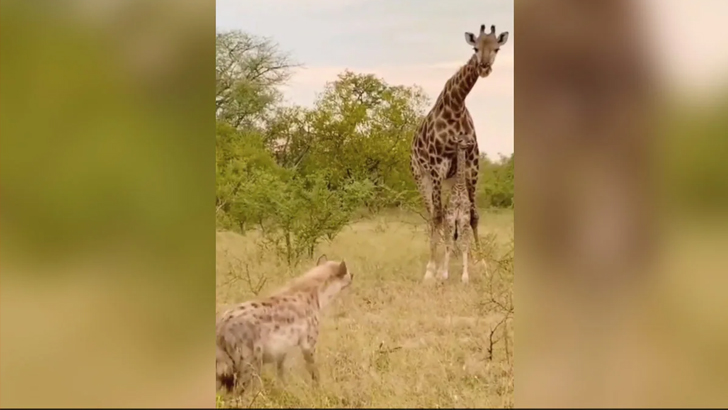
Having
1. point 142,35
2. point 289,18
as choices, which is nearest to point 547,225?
point 289,18

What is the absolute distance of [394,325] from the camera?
2.09 meters

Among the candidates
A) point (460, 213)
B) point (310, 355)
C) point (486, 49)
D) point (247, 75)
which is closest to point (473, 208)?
point (460, 213)

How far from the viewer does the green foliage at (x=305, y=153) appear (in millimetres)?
2035

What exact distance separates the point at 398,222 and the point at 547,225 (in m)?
0.45

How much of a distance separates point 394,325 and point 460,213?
1.33 ft

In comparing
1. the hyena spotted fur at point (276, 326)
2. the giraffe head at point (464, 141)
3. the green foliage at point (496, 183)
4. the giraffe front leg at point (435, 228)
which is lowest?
the hyena spotted fur at point (276, 326)

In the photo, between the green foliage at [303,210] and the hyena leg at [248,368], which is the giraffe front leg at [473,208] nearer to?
the green foliage at [303,210]

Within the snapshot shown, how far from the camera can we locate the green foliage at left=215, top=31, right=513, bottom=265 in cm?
204

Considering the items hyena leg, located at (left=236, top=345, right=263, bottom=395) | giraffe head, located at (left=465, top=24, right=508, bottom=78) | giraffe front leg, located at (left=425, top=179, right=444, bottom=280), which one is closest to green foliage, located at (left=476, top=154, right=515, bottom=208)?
giraffe front leg, located at (left=425, top=179, right=444, bottom=280)

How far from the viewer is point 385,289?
6.93 feet

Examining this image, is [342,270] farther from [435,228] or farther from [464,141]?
[464,141]

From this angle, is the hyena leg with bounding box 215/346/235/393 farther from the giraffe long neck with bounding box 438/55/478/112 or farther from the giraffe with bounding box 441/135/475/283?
the giraffe long neck with bounding box 438/55/478/112

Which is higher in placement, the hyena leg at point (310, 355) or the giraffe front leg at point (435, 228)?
the giraffe front leg at point (435, 228)

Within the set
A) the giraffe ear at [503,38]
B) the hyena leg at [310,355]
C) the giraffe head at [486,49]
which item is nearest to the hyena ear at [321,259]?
the hyena leg at [310,355]
